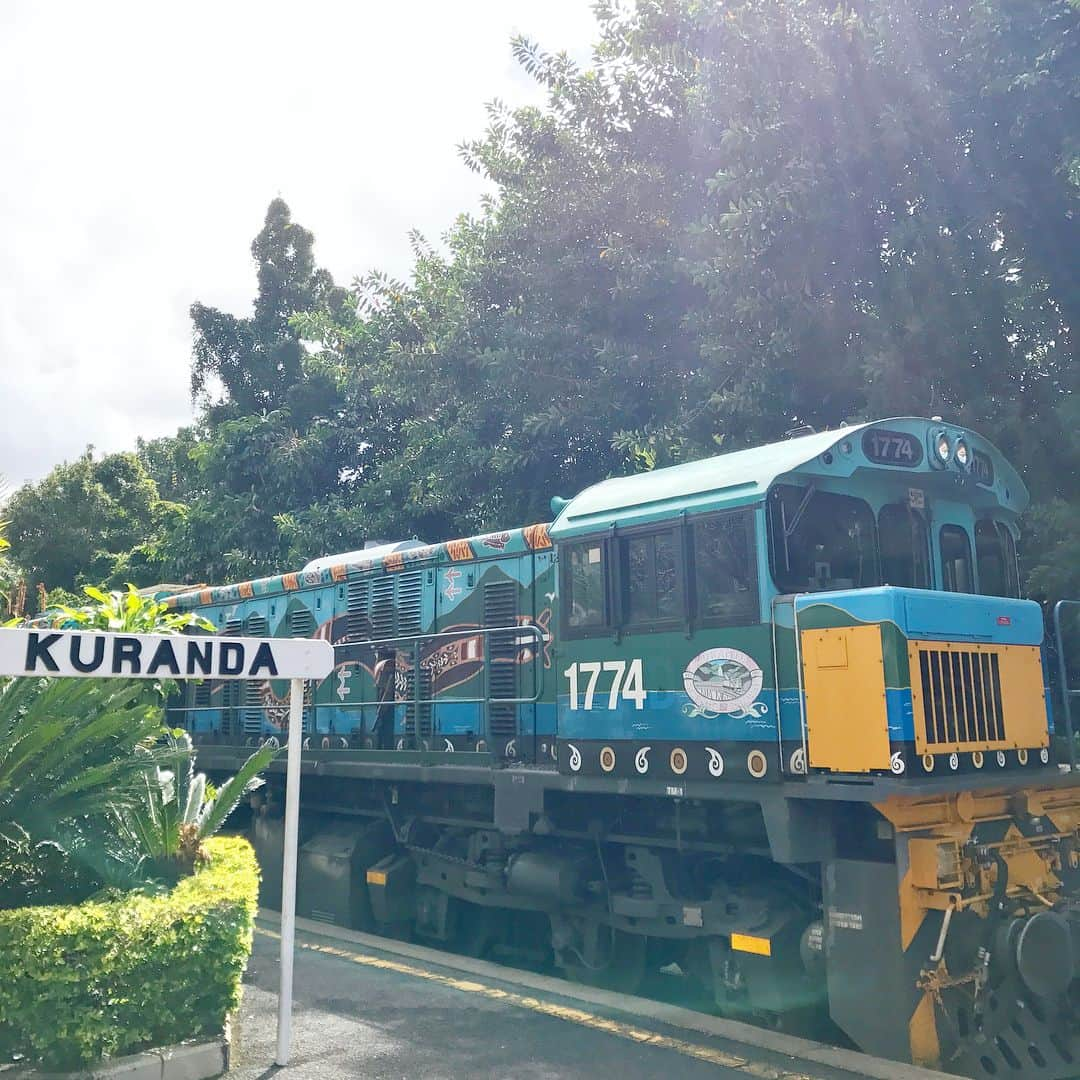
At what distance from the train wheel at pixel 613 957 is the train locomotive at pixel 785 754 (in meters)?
0.03

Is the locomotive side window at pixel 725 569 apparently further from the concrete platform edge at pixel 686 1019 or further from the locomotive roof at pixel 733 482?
the concrete platform edge at pixel 686 1019

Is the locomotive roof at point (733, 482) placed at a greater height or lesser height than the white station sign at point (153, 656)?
greater

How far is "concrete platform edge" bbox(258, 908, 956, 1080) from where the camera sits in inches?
237

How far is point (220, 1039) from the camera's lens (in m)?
5.93

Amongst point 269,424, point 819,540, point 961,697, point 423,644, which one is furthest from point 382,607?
point 269,424

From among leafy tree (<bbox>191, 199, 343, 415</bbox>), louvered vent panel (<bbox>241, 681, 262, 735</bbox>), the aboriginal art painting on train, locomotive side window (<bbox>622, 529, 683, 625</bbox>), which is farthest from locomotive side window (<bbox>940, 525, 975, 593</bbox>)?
leafy tree (<bbox>191, 199, 343, 415</bbox>)

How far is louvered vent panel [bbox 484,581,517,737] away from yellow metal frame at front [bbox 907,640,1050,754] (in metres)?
4.10

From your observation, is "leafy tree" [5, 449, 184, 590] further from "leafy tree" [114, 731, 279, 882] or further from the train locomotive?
"leafy tree" [114, 731, 279, 882]

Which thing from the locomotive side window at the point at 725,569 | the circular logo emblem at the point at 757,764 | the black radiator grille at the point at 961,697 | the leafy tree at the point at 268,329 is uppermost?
the leafy tree at the point at 268,329

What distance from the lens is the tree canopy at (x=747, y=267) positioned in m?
12.2

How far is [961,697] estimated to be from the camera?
7.04 meters

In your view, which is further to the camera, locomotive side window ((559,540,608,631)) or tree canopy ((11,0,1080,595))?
tree canopy ((11,0,1080,595))

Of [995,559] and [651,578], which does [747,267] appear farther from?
[651,578]

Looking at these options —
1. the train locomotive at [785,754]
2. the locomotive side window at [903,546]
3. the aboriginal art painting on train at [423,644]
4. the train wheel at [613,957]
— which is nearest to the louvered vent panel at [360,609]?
the aboriginal art painting on train at [423,644]
